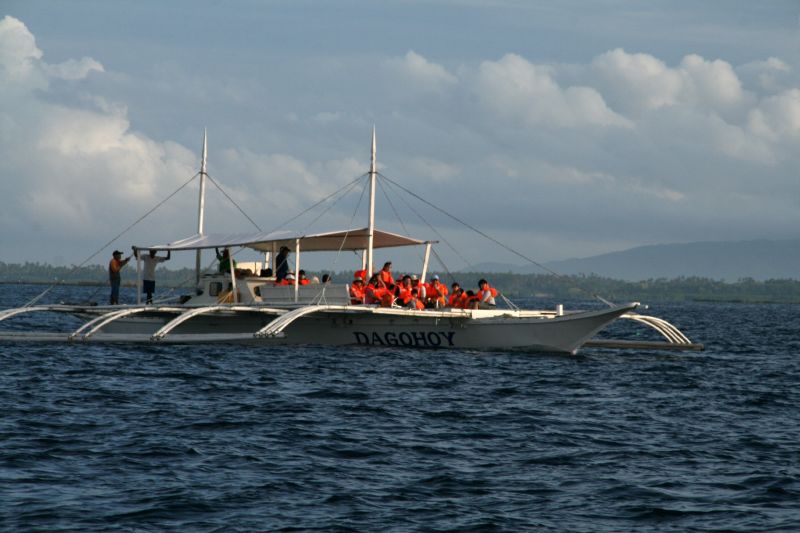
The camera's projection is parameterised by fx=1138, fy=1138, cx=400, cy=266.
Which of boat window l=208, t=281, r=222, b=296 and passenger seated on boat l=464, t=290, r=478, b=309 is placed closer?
passenger seated on boat l=464, t=290, r=478, b=309

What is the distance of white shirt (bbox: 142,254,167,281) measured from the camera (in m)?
33.0

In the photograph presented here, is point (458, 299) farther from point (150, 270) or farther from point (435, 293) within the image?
point (150, 270)

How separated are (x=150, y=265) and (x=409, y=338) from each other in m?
8.47

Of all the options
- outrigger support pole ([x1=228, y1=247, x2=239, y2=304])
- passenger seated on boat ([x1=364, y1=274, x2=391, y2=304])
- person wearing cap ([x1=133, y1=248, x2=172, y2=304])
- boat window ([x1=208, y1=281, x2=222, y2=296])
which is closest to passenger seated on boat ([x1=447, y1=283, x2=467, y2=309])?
passenger seated on boat ([x1=364, y1=274, x2=391, y2=304])

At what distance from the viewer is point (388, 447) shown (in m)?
15.7

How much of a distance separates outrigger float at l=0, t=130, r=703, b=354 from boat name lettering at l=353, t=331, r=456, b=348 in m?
0.03

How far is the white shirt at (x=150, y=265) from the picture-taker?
108 ft

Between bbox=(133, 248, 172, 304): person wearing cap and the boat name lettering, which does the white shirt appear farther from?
the boat name lettering

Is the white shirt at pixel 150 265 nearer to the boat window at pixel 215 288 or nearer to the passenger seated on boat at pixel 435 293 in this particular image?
the boat window at pixel 215 288

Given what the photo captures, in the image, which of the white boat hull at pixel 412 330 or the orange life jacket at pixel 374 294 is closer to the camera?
the white boat hull at pixel 412 330

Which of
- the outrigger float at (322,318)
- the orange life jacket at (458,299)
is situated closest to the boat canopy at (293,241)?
the outrigger float at (322,318)

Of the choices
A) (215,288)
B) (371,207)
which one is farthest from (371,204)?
(215,288)

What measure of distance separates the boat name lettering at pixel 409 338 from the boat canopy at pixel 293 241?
8.81 ft

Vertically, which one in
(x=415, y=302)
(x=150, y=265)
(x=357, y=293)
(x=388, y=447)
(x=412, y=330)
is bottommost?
(x=388, y=447)
